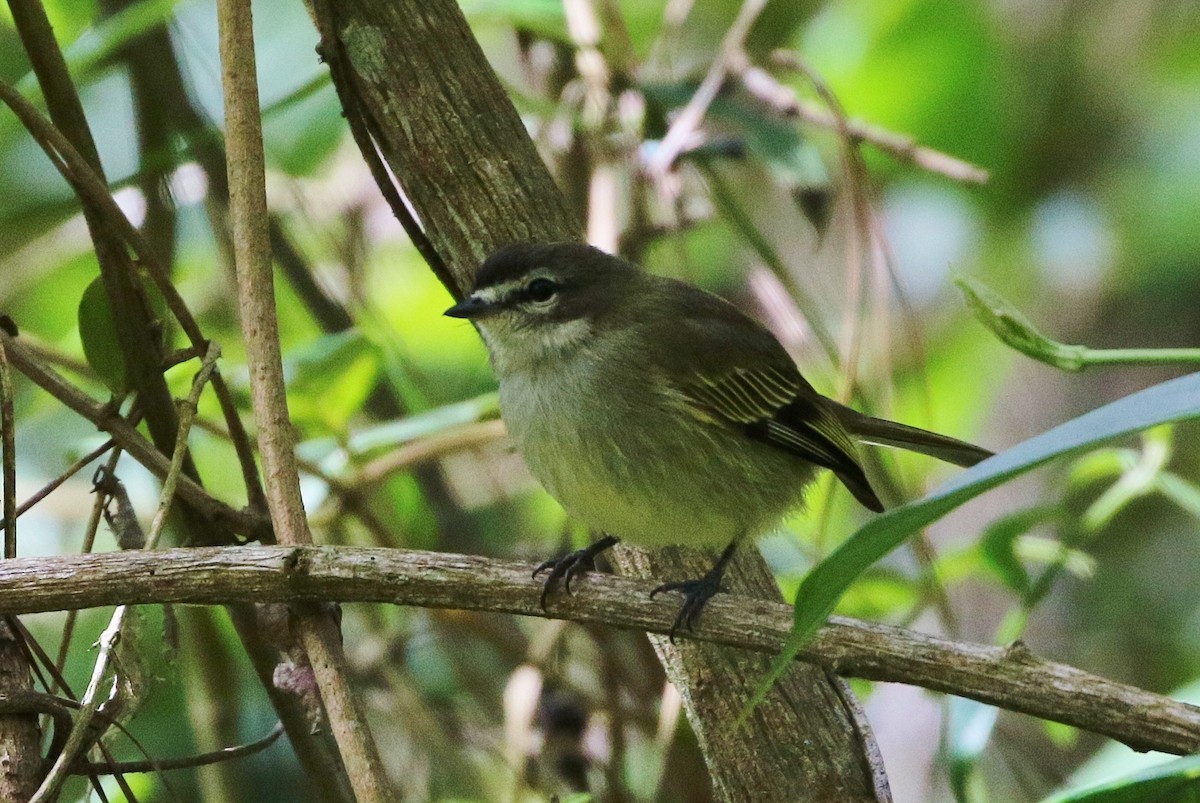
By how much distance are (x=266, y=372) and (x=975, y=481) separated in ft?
4.49

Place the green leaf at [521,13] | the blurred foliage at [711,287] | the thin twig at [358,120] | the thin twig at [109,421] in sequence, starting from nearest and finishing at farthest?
1. the thin twig at [109,421]
2. the thin twig at [358,120]
3. the green leaf at [521,13]
4. the blurred foliage at [711,287]

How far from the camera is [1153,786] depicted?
5.27 ft

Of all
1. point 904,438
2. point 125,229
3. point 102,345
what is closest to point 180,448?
point 102,345

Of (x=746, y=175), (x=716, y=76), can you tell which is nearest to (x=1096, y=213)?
(x=746, y=175)

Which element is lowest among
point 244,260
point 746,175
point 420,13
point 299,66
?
point 244,260

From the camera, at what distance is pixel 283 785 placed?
396 centimetres

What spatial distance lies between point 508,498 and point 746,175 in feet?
8.43

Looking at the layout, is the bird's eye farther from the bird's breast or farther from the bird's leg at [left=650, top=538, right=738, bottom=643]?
the bird's leg at [left=650, top=538, right=738, bottom=643]

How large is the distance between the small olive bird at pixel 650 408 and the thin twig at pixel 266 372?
0.61 m

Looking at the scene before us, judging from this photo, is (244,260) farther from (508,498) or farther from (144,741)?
(508,498)

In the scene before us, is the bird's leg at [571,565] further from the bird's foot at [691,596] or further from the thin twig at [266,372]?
the thin twig at [266,372]

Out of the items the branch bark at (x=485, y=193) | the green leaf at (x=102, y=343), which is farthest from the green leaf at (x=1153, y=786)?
the green leaf at (x=102, y=343)

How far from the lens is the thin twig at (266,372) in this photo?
2.08 meters

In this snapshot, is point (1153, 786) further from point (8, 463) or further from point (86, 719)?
point (8, 463)
